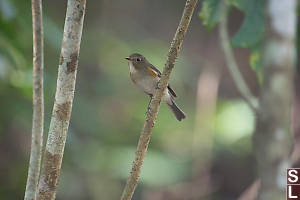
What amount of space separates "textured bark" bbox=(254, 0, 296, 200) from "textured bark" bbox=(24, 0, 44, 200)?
1192mm

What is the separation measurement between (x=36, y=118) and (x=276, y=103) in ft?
4.44

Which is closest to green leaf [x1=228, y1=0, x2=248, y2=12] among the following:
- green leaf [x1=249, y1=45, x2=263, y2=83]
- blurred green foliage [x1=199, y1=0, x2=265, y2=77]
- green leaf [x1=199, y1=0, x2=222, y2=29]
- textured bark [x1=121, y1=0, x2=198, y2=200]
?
blurred green foliage [x1=199, y1=0, x2=265, y2=77]

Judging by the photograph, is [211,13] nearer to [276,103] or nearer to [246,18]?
[246,18]

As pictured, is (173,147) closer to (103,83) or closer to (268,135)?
(103,83)

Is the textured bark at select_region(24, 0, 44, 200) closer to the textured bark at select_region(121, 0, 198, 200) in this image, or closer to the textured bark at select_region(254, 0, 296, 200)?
the textured bark at select_region(121, 0, 198, 200)

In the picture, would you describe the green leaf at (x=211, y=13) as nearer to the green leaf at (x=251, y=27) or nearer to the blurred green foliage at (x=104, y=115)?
the blurred green foliage at (x=104, y=115)

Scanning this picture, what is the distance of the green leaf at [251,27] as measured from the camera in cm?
359

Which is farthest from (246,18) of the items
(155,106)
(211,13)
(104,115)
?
(104,115)

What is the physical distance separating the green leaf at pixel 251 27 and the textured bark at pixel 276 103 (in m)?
0.29

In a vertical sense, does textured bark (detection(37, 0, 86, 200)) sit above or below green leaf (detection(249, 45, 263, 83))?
below

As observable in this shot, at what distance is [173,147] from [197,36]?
328 cm

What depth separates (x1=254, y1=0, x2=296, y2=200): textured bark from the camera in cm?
290

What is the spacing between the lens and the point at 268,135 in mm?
3008

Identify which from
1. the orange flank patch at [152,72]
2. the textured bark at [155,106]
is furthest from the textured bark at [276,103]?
the orange flank patch at [152,72]
